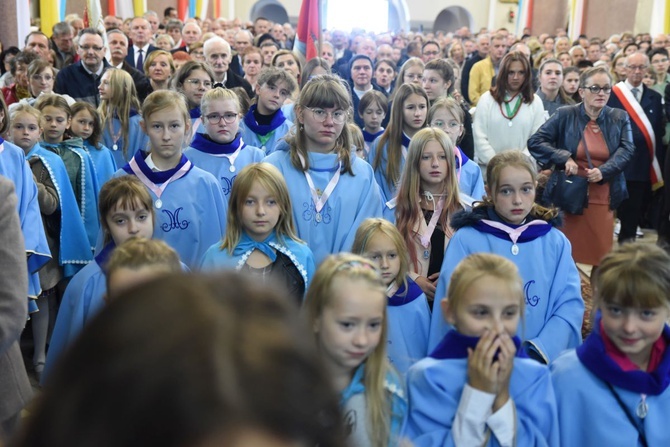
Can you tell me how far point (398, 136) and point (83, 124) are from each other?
2.24 meters

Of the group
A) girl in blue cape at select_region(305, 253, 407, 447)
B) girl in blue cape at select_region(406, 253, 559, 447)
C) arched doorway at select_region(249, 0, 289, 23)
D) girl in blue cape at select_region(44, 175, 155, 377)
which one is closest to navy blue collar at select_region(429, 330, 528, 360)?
girl in blue cape at select_region(406, 253, 559, 447)

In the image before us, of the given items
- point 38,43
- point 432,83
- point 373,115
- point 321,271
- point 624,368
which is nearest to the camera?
point 624,368

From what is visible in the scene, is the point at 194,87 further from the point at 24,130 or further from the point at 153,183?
the point at 153,183

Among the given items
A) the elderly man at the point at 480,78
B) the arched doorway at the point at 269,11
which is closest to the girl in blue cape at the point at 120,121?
the elderly man at the point at 480,78

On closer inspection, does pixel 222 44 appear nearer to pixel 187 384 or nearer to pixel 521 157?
pixel 521 157

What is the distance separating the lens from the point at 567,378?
3029 millimetres

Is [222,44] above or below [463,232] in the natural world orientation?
above

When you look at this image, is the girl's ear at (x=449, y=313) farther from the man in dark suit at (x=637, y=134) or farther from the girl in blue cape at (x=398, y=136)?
the man in dark suit at (x=637, y=134)

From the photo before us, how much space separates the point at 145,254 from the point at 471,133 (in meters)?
4.55

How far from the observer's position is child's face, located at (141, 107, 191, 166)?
16.2ft

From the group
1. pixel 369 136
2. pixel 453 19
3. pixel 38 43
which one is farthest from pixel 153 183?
pixel 453 19

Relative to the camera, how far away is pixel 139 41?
1074 cm

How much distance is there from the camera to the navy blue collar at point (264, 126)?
6762 millimetres

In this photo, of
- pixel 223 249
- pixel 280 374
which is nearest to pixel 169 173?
pixel 223 249
